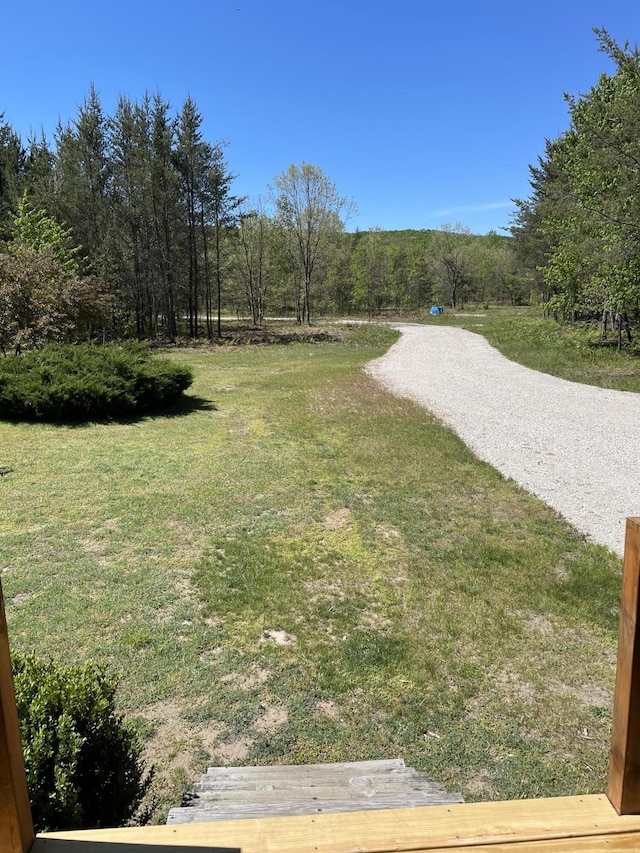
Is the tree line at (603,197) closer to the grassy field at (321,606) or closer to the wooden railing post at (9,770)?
the grassy field at (321,606)

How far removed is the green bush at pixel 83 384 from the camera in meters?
8.25

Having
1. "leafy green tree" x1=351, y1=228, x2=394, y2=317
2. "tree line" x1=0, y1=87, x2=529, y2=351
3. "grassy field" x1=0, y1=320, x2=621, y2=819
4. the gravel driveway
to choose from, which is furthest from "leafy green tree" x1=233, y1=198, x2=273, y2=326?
"grassy field" x1=0, y1=320, x2=621, y2=819

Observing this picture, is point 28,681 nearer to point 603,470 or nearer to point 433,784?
point 433,784

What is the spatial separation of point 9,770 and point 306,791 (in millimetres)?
1045

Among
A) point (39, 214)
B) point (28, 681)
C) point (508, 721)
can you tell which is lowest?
point (508, 721)

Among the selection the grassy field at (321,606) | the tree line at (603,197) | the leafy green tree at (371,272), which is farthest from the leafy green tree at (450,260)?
the grassy field at (321,606)

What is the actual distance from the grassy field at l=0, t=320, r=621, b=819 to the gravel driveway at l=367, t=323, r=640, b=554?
0.43m

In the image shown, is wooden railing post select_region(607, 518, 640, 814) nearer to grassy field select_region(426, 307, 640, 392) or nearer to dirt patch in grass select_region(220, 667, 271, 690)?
dirt patch in grass select_region(220, 667, 271, 690)

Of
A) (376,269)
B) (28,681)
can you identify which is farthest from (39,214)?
(376,269)

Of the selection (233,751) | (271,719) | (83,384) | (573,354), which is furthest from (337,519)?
(573,354)

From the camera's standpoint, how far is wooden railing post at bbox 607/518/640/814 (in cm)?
109

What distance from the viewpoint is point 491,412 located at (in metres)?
9.74

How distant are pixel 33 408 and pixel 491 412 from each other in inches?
299

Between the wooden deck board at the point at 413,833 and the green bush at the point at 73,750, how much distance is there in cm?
23
